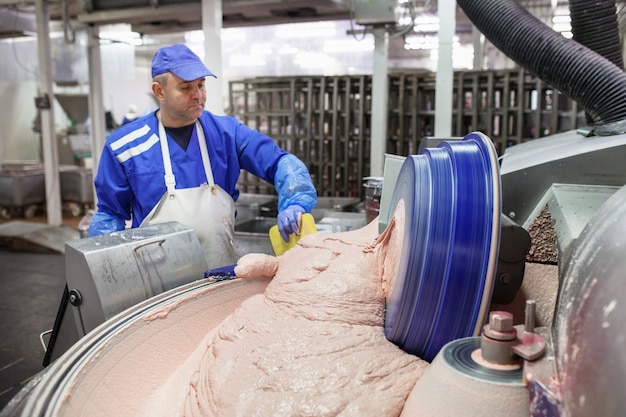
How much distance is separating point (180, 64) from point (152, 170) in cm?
47

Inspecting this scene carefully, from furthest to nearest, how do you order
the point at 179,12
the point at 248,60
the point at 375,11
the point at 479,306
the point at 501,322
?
the point at 248,60 → the point at 179,12 → the point at 375,11 → the point at 479,306 → the point at 501,322

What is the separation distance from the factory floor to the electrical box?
3.92 m

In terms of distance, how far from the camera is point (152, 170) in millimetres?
2299

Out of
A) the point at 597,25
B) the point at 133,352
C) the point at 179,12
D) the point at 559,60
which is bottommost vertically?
the point at 133,352

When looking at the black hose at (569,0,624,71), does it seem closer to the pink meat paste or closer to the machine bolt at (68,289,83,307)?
the pink meat paste

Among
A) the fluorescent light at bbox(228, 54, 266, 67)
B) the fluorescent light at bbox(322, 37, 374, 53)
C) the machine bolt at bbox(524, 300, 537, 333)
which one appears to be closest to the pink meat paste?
the machine bolt at bbox(524, 300, 537, 333)

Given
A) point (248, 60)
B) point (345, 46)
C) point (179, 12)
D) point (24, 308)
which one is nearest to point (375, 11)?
point (179, 12)

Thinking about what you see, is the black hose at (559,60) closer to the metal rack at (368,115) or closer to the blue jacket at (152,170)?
the blue jacket at (152,170)

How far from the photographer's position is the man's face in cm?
226

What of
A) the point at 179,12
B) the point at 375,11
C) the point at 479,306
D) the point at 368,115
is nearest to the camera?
the point at 479,306

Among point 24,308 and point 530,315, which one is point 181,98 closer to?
point 530,315

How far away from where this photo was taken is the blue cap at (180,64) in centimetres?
221

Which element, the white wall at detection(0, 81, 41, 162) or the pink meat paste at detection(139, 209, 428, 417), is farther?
the white wall at detection(0, 81, 41, 162)

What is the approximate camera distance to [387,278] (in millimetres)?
1293
